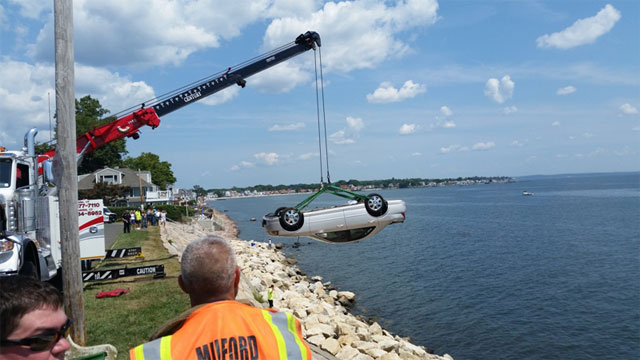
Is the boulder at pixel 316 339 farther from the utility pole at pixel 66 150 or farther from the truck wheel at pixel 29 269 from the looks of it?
the utility pole at pixel 66 150

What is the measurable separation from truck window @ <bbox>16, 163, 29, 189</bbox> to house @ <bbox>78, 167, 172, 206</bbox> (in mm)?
43843

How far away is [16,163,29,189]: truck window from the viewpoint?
9.23m

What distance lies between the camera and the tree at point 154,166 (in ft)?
270

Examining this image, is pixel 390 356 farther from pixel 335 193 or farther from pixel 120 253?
pixel 120 253

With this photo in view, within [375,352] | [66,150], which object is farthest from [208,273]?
[375,352]

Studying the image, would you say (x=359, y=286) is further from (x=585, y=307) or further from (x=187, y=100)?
(x=187, y=100)

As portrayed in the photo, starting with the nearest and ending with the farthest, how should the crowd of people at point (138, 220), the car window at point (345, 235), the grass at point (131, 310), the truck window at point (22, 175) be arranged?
the grass at point (131, 310), the truck window at point (22, 175), the car window at point (345, 235), the crowd of people at point (138, 220)

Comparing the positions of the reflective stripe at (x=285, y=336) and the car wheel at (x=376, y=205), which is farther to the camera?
the car wheel at (x=376, y=205)

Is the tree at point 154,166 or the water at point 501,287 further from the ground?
the tree at point 154,166

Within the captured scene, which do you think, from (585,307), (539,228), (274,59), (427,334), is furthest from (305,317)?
(539,228)

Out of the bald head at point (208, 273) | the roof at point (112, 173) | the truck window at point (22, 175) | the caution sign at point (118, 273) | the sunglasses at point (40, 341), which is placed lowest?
the caution sign at point (118, 273)

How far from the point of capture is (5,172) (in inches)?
349

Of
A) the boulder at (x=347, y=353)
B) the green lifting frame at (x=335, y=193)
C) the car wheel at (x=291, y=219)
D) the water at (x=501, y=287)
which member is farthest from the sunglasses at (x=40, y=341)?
the water at (x=501, y=287)

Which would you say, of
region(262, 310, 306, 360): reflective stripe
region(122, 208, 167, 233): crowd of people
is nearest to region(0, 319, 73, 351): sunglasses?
region(262, 310, 306, 360): reflective stripe
